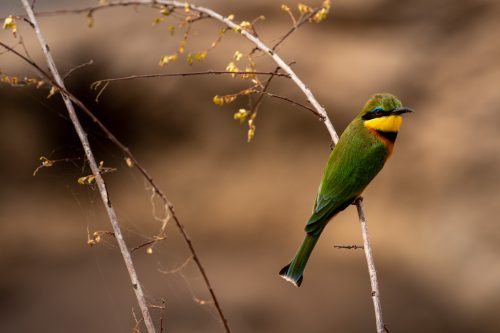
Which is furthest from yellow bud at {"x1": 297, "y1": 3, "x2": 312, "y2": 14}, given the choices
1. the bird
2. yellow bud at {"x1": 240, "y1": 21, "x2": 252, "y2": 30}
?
the bird

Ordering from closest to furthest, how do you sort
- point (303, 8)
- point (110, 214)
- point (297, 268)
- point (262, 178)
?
1. point (110, 214)
2. point (303, 8)
3. point (297, 268)
4. point (262, 178)

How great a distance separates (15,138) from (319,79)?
205 cm

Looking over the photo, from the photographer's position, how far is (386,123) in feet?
7.42

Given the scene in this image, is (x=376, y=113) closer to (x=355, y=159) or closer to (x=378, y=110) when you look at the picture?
(x=378, y=110)

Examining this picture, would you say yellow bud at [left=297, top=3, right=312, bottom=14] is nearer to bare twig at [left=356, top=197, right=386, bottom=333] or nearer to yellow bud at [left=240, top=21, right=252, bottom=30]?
yellow bud at [left=240, top=21, right=252, bottom=30]

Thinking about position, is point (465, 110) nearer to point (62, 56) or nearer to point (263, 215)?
point (263, 215)

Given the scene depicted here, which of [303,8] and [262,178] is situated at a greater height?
[262,178]

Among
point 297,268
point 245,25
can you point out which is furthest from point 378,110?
point 245,25

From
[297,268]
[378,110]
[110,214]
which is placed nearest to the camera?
[110,214]

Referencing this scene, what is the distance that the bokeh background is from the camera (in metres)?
4.24

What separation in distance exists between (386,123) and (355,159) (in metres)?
0.15

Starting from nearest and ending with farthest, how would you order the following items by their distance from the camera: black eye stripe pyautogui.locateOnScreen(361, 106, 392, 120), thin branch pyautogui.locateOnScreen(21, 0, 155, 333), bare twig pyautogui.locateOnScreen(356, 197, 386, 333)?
thin branch pyautogui.locateOnScreen(21, 0, 155, 333), bare twig pyautogui.locateOnScreen(356, 197, 386, 333), black eye stripe pyautogui.locateOnScreen(361, 106, 392, 120)

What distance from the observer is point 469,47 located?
502 centimetres

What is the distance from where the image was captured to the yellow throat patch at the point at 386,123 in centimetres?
225
